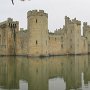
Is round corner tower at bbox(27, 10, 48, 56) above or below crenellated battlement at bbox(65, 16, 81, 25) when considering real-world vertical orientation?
below

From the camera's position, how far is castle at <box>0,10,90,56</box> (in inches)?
1478

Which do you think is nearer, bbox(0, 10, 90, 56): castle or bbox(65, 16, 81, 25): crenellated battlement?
bbox(0, 10, 90, 56): castle

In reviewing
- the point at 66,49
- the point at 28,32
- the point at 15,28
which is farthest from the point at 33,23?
the point at 66,49

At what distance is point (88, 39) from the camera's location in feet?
179

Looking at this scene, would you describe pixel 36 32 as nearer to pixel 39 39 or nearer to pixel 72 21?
pixel 39 39

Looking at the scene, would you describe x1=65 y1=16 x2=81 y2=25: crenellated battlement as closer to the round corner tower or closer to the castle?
the castle

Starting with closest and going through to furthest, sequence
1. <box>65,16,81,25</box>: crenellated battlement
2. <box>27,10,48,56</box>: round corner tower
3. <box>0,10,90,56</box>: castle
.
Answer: <box>27,10,48,56</box>: round corner tower → <box>0,10,90,56</box>: castle → <box>65,16,81,25</box>: crenellated battlement

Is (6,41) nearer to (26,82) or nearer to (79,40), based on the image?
(79,40)

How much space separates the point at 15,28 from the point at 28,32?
20.5ft

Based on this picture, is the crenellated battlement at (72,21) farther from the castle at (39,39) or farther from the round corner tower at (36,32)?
the round corner tower at (36,32)

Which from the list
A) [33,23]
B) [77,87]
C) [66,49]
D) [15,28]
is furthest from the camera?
[66,49]

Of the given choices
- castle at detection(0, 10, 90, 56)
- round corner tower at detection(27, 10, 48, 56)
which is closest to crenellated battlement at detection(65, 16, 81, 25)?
castle at detection(0, 10, 90, 56)

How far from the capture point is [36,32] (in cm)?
3738

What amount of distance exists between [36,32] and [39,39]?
108cm
